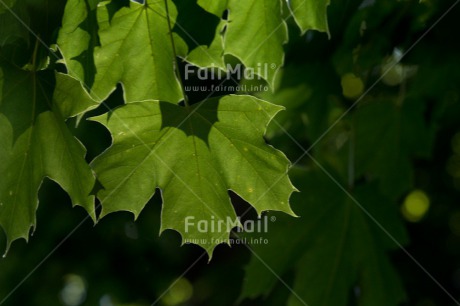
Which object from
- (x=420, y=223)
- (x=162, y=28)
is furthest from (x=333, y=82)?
(x=420, y=223)

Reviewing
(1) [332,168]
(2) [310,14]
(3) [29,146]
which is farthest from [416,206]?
(3) [29,146]

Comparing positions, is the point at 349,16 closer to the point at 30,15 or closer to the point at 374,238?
the point at 374,238

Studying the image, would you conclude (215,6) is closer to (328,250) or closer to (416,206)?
(328,250)

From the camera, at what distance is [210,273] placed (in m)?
3.88

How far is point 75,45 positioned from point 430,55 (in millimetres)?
1378

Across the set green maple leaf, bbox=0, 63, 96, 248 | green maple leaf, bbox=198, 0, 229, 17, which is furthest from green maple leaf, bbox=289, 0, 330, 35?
green maple leaf, bbox=0, 63, 96, 248

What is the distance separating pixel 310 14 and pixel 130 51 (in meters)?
0.38

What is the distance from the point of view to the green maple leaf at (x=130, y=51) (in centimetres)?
132

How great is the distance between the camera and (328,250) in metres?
2.22

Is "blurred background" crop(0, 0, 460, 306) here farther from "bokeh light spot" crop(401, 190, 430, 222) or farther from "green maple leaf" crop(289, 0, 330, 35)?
"green maple leaf" crop(289, 0, 330, 35)

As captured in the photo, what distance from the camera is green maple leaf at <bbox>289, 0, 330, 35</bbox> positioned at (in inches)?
54.4

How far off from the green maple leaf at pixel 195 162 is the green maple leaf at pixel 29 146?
0.10 m

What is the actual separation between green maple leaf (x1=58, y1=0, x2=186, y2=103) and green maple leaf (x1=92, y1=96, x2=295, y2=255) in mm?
106

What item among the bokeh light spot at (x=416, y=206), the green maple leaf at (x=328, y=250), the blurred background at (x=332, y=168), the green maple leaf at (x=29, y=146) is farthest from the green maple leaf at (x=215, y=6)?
the bokeh light spot at (x=416, y=206)
